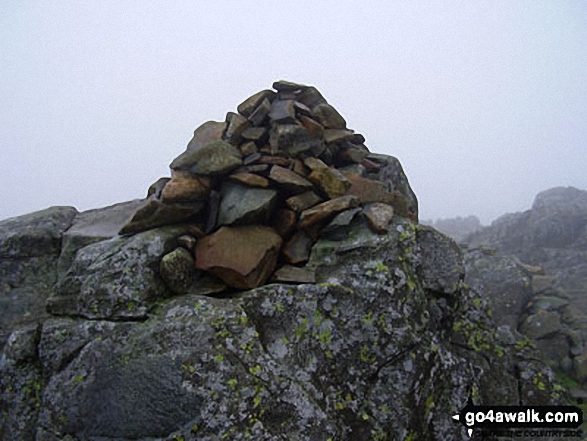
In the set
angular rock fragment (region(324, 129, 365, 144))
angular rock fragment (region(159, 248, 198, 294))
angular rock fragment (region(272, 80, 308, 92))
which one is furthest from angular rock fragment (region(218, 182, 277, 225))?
angular rock fragment (region(272, 80, 308, 92))

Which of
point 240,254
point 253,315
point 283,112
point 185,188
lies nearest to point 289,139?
point 283,112

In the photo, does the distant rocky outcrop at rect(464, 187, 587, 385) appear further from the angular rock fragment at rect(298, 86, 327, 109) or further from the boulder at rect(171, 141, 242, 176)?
the boulder at rect(171, 141, 242, 176)

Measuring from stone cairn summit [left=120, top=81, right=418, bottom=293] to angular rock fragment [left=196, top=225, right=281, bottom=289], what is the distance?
0.02 meters

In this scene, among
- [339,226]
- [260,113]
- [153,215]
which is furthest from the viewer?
[260,113]

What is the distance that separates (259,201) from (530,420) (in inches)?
245

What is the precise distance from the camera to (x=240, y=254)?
20.7 ft

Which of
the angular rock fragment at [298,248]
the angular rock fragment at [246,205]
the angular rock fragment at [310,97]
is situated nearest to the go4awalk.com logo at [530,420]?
the angular rock fragment at [298,248]

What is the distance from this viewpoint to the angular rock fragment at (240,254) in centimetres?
614

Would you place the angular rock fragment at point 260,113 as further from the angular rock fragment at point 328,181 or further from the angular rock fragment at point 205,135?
the angular rock fragment at point 328,181

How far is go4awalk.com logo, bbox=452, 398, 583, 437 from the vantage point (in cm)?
637

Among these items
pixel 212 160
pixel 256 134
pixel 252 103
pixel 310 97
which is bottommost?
pixel 212 160

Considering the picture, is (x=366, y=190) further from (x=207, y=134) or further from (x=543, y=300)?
(x=543, y=300)

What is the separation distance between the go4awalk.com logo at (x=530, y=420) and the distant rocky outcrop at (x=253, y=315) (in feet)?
0.65

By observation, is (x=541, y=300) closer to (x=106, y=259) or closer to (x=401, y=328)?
(x=401, y=328)
